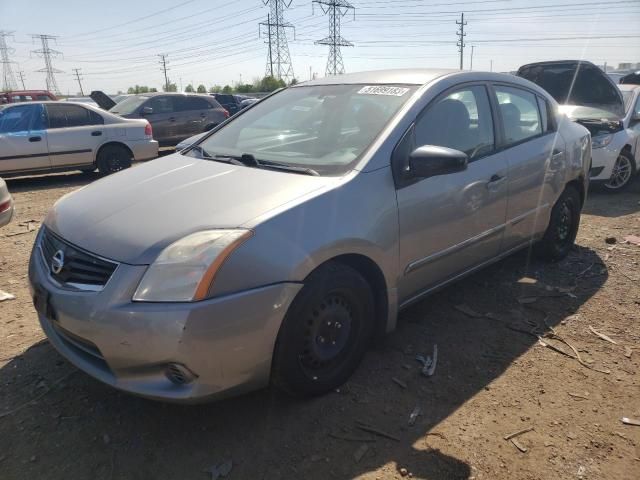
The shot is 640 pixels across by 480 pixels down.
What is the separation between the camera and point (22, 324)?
348 cm

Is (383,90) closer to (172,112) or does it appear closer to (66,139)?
(66,139)

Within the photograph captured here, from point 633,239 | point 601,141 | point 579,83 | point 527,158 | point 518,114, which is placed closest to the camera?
point 527,158

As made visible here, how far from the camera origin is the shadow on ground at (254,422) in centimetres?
223

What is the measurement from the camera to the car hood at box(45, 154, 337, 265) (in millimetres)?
2275

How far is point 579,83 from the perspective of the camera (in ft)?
27.1

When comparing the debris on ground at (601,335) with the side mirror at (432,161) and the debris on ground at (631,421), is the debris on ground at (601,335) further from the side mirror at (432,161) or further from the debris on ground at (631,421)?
the side mirror at (432,161)

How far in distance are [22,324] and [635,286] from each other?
468cm

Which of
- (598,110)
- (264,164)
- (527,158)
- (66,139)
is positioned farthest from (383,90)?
(66,139)

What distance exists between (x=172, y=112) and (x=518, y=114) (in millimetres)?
10375

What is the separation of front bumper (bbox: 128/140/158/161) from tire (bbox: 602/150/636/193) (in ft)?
26.2

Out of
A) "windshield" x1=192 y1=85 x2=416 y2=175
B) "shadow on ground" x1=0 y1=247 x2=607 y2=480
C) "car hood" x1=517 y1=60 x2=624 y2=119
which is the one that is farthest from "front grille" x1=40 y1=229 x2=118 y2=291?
"car hood" x1=517 y1=60 x2=624 y2=119

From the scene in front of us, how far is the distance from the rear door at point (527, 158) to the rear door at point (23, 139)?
796cm

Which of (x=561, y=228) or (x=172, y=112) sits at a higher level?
(x=172, y=112)

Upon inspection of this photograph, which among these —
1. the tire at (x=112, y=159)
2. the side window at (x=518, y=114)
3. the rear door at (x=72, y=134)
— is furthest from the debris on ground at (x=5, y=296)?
the tire at (x=112, y=159)
